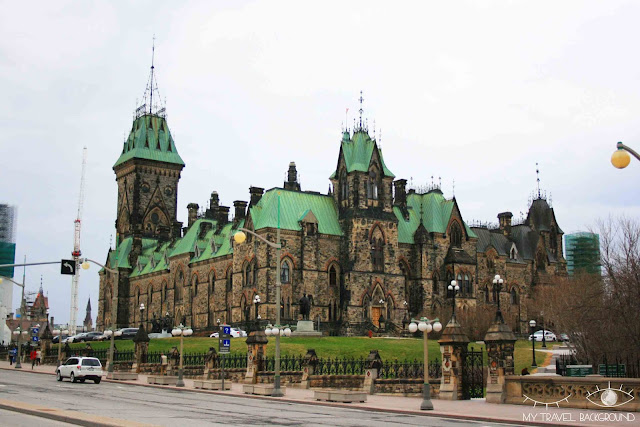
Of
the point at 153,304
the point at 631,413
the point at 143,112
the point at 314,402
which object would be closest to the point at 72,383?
the point at 314,402

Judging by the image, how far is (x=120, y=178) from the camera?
119688 mm

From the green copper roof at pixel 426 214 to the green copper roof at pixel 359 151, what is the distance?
7590mm

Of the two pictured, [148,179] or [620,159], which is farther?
[148,179]

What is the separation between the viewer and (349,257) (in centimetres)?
7800

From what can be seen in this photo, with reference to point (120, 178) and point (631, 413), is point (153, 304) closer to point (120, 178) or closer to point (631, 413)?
point (120, 178)

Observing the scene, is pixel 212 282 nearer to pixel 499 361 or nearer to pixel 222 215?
pixel 222 215

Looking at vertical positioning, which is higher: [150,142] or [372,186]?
[150,142]

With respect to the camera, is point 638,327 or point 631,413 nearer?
point 631,413

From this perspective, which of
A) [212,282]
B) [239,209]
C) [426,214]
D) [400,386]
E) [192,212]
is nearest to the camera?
[400,386]

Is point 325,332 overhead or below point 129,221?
below

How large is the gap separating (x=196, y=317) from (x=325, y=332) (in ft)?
65.1

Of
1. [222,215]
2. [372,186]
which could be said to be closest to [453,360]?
[372,186]

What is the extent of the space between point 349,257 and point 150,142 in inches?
2041

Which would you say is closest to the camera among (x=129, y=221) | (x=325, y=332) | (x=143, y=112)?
(x=325, y=332)
